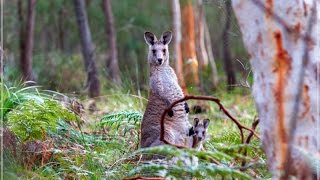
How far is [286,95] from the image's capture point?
488 centimetres

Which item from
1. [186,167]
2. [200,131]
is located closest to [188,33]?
[200,131]

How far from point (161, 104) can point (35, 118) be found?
1.21 metres

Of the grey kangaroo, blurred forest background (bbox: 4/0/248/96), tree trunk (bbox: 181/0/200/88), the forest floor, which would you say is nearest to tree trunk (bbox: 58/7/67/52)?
blurred forest background (bbox: 4/0/248/96)

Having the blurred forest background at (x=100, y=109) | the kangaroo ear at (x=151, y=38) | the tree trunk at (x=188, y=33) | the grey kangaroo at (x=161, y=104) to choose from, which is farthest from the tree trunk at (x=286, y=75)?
the tree trunk at (x=188, y=33)

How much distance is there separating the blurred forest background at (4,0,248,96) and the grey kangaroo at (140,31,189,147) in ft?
10.5

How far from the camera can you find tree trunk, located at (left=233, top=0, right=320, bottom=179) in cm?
486

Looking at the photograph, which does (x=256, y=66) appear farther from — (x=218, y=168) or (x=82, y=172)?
(x=82, y=172)

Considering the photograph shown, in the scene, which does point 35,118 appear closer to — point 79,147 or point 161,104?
point 79,147

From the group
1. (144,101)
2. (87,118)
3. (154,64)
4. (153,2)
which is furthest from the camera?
(153,2)

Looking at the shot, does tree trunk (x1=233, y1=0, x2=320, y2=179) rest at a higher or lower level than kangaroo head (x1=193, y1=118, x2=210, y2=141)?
higher

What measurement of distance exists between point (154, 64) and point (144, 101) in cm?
231

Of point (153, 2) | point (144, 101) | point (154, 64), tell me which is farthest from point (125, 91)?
point (153, 2)

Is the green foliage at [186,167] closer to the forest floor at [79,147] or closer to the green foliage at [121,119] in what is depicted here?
the forest floor at [79,147]

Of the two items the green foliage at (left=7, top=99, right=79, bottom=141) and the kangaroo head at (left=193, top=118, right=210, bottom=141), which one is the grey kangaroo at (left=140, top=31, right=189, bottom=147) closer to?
the kangaroo head at (left=193, top=118, right=210, bottom=141)
